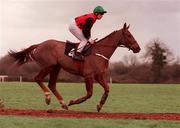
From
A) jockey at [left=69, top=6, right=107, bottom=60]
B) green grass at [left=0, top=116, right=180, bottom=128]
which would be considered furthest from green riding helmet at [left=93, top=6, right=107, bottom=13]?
green grass at [left=0, top=116, right=180, bottom=128]

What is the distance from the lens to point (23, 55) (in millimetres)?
15305

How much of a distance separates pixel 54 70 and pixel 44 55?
552 mm

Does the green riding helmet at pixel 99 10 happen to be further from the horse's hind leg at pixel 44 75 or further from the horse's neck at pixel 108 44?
the horse's hind leg at pixel 44 75

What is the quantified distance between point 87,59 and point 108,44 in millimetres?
796

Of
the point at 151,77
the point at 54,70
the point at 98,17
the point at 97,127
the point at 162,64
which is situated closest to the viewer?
the point at 97,127

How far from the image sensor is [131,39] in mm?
14219

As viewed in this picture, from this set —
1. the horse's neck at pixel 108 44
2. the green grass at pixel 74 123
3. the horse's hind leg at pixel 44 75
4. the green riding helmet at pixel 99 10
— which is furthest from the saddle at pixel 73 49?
the green grass at pixel 74 123

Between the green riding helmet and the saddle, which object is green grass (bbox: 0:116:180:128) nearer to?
the saddle

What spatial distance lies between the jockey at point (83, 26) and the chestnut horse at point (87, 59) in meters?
0.30

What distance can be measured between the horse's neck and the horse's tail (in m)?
1.98

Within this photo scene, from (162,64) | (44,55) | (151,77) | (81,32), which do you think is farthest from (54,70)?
(162,64)

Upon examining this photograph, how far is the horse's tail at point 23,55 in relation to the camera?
49.6 feet

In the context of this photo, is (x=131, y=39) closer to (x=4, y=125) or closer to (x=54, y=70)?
(x=54, y=70)

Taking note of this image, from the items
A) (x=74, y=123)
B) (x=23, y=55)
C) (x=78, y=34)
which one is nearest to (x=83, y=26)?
(x=78, y=34)
